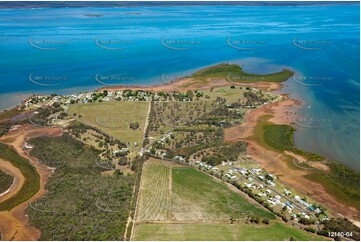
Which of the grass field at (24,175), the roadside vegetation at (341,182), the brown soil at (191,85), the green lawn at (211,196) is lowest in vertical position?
the roadside vegetation at (341,182)

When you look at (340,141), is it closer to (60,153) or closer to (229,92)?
(229,92)

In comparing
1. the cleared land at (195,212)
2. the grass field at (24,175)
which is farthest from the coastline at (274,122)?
the cleared land at (195,212)

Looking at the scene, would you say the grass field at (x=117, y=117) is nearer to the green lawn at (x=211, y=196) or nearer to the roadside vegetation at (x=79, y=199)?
the roadside vegetation at (x=79, y=199)

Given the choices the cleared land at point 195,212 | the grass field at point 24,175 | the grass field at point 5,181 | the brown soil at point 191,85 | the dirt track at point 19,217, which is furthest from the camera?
the brown soil at point 191,85

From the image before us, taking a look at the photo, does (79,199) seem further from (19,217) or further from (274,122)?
(274,122)

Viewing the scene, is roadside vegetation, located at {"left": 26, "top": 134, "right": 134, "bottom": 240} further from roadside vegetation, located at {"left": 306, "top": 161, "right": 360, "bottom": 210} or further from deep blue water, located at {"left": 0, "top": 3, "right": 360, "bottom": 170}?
deep blue water, located at {"left": 0, "top": 3, "right": 360, "bottom": 170}

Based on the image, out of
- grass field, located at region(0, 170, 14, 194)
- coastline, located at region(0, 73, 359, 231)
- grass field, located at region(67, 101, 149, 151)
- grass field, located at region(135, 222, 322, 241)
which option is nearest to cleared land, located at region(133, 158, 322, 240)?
grass field, located at region(135, 222, 322, 241)
